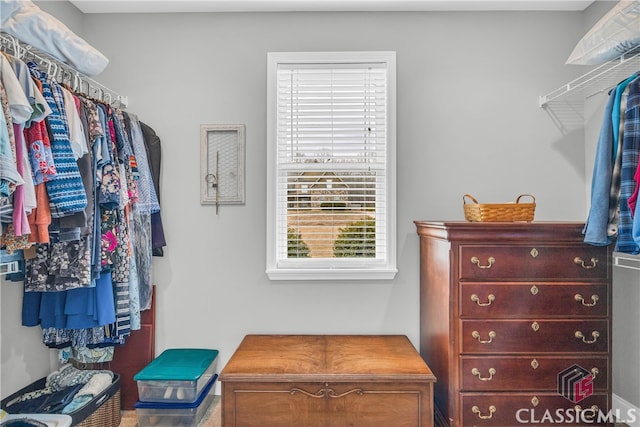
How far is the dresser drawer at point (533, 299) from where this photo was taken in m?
1.80

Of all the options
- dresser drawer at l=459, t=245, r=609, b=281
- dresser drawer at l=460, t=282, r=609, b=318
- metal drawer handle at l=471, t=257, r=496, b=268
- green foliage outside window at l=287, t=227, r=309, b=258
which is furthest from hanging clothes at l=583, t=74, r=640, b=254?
green foliage outside window at l=287, t=227, r=309, b=258

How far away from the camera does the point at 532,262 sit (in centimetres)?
181

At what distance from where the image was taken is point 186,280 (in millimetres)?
2369

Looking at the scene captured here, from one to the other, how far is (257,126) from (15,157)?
1.29 meters

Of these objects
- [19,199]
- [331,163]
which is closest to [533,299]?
[331,163]

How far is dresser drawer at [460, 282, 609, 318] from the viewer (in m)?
1.80

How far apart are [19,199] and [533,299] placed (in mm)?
2253

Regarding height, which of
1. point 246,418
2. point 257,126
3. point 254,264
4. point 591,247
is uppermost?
point 257,126

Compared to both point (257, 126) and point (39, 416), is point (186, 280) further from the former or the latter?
point (257, 126)

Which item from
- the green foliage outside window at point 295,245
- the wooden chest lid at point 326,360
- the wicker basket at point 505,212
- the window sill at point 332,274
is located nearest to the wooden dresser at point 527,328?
the wicker basket at point 505,212

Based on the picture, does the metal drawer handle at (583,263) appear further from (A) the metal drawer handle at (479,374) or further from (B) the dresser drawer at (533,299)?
(A) the metal drawer handle at (479,374)

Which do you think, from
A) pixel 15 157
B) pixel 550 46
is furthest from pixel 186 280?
pixel 550 46

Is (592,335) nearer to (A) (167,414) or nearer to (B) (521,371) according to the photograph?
(B) (521,371)

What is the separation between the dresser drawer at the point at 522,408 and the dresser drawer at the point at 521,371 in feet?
0.13
